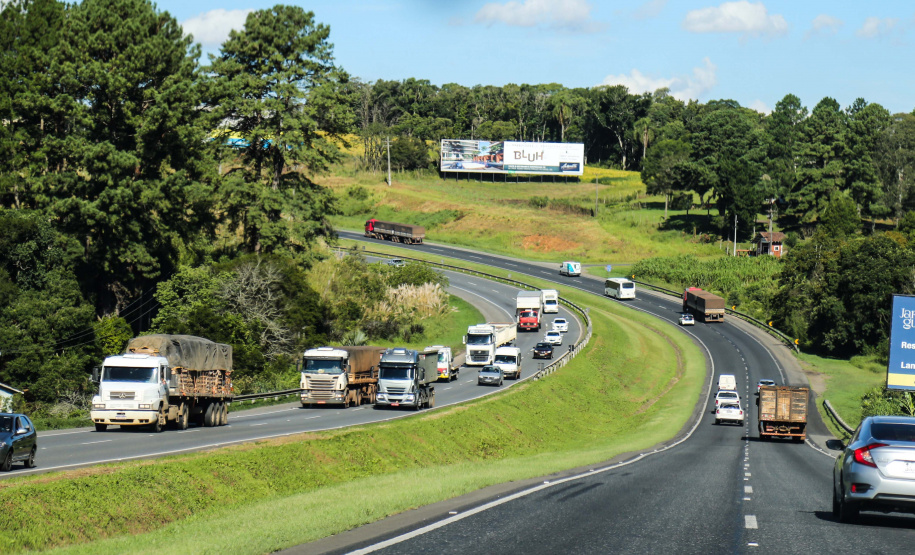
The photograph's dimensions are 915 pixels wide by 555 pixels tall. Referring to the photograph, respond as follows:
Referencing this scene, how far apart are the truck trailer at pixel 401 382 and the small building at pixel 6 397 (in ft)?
63.6

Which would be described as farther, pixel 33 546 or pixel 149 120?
pixel 149 120

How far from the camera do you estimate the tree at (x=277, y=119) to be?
7656 cm

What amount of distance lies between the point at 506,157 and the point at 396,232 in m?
50.1

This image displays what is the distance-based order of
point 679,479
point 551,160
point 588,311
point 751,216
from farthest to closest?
1. point 551,160
2. point 751,216
3. point 588,311
4. point 679,479

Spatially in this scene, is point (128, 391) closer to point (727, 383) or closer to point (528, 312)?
point (727, 383)

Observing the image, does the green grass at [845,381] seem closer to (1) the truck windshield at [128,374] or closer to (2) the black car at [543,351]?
(2) the black car at [543,351]

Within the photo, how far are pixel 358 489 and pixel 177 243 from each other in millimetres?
59218

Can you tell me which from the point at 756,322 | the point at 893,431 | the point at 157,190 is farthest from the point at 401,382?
the point at 756,322

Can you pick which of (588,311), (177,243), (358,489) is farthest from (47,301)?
(588,311)

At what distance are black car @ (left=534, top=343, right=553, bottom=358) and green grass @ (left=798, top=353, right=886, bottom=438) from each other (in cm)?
2230

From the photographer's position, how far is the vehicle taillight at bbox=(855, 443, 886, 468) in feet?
48.1

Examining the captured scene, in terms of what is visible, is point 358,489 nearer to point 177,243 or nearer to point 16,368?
point 16,368

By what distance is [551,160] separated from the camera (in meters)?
185

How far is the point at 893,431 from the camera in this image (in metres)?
15.2
